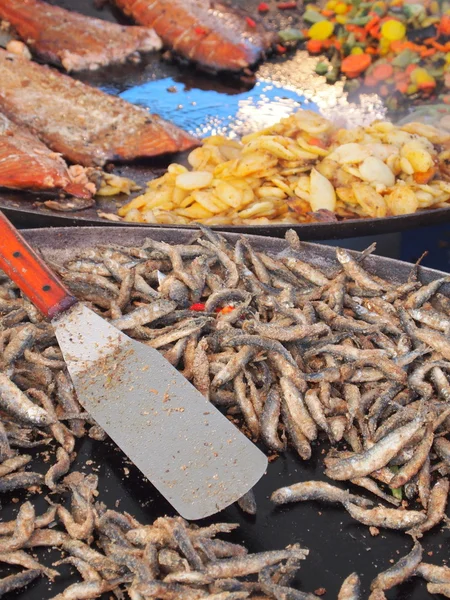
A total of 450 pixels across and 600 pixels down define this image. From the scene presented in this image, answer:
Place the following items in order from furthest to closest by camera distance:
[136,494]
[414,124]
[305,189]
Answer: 1. [414,124]
2. [305,189]
3. [136,494]

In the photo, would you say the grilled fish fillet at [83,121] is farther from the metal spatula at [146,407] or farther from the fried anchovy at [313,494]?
the fried anchovy at [313,494]

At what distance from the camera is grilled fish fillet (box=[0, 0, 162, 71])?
6734 mm

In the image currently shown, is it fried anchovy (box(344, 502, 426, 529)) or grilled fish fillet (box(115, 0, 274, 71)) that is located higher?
grilled fish fillet (box(115, 0, 274, 71))

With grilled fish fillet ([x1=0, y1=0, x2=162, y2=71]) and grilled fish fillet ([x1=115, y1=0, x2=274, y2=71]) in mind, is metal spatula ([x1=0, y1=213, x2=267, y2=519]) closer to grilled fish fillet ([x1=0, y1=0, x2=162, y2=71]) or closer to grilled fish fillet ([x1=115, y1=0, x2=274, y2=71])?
grilled fish fillet ([x1=0, y1=0, x2=162, y2=71])

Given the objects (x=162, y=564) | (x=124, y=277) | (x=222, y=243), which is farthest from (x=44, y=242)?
(x=162, y=564)

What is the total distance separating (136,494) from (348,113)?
4609mm

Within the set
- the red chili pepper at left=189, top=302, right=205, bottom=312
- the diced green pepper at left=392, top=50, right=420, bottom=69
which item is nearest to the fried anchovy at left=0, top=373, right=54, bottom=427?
the red chili pepper at left=189, top=302, right=205, bottom=312

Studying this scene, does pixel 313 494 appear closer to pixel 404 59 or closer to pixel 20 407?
pixel 20 407

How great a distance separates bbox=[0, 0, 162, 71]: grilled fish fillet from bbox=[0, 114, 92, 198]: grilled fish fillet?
1.96 m

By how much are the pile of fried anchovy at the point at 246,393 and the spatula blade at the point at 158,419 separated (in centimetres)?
11

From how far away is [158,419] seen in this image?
2.86 meters

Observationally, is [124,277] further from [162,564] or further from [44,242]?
[162,564]

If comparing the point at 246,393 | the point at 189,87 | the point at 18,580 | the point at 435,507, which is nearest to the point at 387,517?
the point at 435,507

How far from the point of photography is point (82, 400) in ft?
9.64
